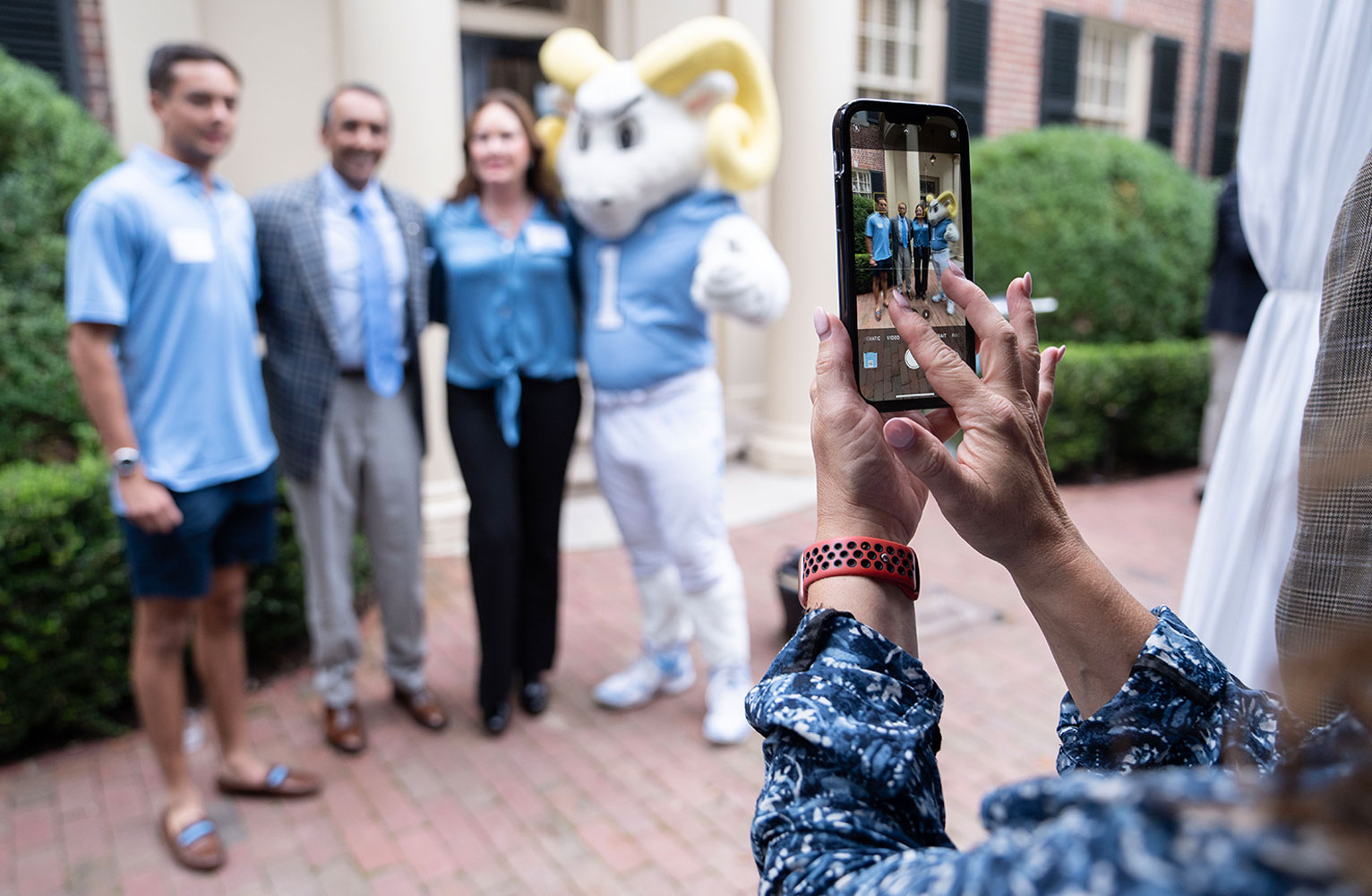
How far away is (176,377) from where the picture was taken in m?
2.62

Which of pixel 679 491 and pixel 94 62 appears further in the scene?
pixel 94 62

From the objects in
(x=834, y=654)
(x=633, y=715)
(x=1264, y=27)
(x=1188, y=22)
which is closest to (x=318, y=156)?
(x=633, y=715)

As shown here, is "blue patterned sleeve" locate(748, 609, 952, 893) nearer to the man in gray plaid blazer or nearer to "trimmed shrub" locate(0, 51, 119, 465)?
the man in gray plaid blazer

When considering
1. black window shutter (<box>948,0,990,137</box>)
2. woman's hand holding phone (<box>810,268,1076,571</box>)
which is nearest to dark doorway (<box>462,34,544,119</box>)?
black window shutter (<box>948,0,990,137</box>)

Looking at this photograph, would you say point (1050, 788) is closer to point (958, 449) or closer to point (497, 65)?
point (958, 449)

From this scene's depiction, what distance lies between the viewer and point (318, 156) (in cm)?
564

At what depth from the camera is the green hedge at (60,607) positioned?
3043mm

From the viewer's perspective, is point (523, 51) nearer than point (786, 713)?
No

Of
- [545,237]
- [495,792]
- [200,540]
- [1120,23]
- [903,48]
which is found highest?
[1120,23]

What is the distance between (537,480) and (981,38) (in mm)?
6560

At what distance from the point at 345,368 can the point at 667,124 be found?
132 centimetres

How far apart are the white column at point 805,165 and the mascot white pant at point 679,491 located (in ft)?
9.75

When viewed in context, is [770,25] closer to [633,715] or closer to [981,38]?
[981,38]

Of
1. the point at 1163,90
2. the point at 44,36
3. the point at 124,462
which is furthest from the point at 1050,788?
the point at 1163,90
